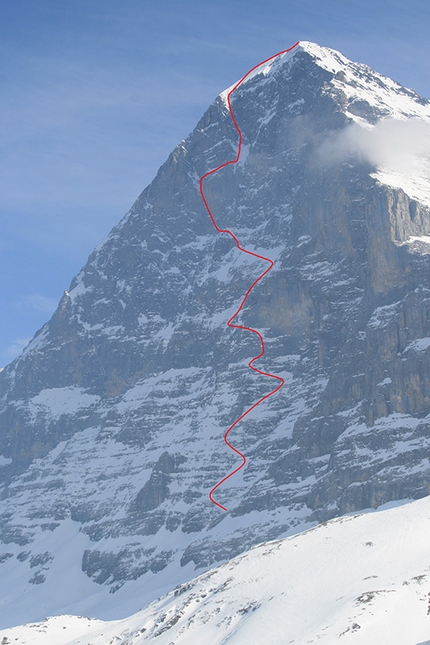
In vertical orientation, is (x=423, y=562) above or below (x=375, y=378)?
below

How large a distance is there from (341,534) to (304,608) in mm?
21799

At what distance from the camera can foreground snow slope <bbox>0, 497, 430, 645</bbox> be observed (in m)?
93.5

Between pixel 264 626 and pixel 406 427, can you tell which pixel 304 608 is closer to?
pixel 264 626

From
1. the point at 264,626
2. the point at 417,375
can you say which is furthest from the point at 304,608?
the point at 417,375

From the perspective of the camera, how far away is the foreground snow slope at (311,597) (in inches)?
3681

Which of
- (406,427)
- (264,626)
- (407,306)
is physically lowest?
(264,626)

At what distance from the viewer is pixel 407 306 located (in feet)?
648

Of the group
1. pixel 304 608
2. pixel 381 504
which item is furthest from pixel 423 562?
pixel 381 504

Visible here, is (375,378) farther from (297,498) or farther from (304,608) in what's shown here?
(304,608)

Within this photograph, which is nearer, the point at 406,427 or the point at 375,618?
the point at 375,618

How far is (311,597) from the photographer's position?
106 m

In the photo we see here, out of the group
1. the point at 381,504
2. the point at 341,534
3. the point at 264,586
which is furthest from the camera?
the point at 381,504

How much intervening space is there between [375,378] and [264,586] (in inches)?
3368

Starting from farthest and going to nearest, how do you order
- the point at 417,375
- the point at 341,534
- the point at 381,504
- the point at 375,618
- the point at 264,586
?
1. the point at 417,375
2. the point at 381,504
3. the point at 341,534
4. the point at 264,586
5. the point at 375,618
